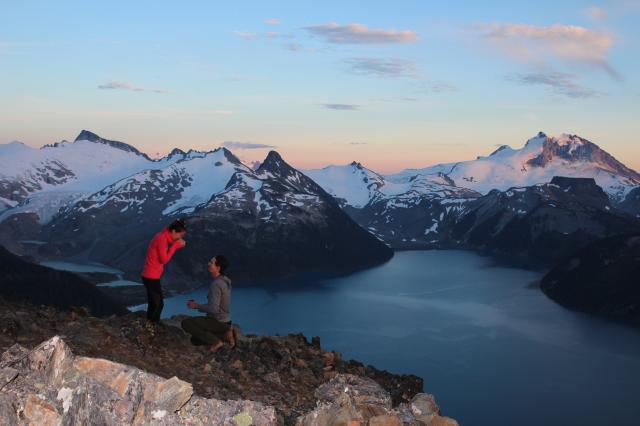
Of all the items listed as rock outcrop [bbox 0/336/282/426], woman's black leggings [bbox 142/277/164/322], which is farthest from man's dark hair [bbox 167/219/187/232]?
rock outcrop [bbox 0/336/282/426]

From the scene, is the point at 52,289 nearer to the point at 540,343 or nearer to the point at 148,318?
the point at 540,343

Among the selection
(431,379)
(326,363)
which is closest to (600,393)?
(431,379)

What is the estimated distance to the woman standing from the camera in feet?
79.3

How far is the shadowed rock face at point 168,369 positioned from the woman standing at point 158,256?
0.87 metres

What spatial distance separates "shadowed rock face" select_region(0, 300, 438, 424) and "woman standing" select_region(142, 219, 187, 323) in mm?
871

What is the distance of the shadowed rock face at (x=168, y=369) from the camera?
17359mm

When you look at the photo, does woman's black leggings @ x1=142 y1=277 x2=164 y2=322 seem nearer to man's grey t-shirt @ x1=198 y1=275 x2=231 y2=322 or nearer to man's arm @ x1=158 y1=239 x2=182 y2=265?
man's arm @ x1=158 y1=239 x2=182 y2=265

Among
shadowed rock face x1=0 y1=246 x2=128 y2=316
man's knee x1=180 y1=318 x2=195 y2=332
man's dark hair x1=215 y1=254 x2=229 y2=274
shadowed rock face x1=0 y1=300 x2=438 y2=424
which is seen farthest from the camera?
shadowed rock face x1=0 y1=246 x2=128 y2=316

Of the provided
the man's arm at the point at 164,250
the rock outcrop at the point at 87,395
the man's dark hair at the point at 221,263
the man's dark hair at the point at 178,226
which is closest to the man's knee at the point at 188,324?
the man's dark hair at the point at 221,263

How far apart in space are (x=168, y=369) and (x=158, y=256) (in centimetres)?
432

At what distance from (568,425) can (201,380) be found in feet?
358

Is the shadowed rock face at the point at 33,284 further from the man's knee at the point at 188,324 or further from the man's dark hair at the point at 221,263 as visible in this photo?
the man's dark hair at the point at 221,263

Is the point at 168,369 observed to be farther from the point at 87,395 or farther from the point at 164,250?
the point at 87,395

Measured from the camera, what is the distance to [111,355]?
2159cm
